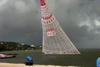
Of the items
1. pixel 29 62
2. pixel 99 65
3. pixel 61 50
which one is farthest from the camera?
pixel 61 50

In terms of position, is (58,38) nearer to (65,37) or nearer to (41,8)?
(65,37)

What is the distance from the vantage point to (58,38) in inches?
2576

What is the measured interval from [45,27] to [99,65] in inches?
1031

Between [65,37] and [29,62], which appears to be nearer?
[29,62]

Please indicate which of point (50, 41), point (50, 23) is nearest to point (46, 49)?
point (50, 41)

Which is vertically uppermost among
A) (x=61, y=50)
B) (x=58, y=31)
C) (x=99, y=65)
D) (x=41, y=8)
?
(x=41, y=8)

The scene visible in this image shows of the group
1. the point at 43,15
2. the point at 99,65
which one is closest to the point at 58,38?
the point at 43,15

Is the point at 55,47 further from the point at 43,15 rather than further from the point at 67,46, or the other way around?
the point at 43,15

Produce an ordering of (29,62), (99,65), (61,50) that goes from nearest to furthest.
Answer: (99,65), (29,62), (61,50)

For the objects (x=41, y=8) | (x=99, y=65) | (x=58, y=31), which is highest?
(x=41, y=8)

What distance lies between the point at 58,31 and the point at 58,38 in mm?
1830

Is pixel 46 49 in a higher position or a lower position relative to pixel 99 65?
higher

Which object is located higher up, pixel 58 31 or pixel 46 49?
pixel 58 31

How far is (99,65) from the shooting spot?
129ft
